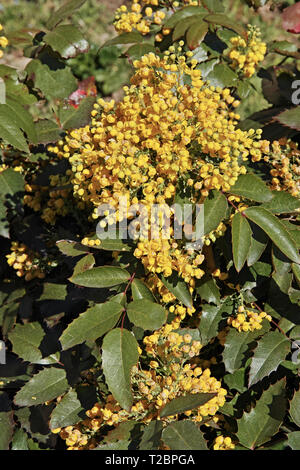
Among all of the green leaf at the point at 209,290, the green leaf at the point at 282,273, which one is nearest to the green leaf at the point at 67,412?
the green leaf at the point at 209,290

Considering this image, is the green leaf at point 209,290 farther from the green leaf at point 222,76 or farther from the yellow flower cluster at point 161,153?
the green leaf at point 222,76

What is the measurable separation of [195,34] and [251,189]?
633 millimetres

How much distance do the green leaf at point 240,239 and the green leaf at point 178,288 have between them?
18 centimetres

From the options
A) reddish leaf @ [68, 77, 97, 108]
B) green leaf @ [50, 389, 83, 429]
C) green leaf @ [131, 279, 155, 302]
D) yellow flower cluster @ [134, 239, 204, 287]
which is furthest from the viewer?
reddish leaf @ [68, 77, 97, 108]

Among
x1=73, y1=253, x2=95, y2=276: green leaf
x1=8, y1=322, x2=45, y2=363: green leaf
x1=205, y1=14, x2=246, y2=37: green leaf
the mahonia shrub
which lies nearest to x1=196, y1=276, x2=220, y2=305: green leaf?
the mahonia shrub

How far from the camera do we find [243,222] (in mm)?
1468

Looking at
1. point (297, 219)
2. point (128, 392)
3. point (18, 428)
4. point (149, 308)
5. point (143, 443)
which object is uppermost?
point (297, 219)

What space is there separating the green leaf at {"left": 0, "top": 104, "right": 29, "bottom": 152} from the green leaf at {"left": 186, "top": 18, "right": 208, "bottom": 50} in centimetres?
65

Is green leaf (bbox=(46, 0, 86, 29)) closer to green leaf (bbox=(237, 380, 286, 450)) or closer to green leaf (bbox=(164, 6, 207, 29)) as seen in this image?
green leaf (bbox=(164, 6, 207, 29))

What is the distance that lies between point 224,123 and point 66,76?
78 centimetres

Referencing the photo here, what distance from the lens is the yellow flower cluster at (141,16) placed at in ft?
6.14

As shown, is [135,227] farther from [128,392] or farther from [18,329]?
[18,329]

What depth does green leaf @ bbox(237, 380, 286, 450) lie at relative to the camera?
150 cm

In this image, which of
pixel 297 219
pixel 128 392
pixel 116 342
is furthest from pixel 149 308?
pixel 297 219
